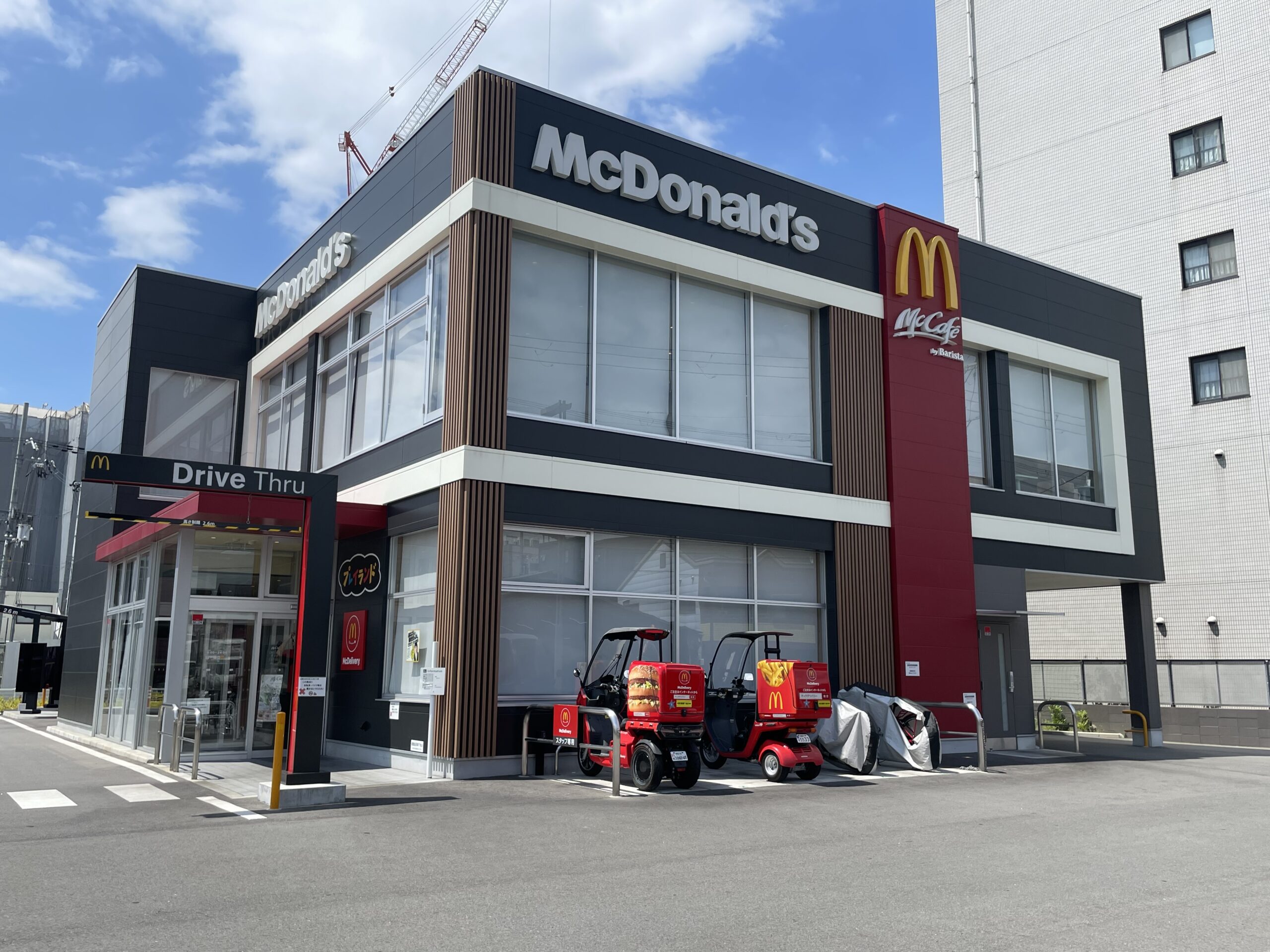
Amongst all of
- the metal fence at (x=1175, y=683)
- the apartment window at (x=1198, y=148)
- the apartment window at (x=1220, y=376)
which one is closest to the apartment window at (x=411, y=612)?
the metal fence at (x=1175, y=683)

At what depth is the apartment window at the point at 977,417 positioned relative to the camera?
2070 centimetres

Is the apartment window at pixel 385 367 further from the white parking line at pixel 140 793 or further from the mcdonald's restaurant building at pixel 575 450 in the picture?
the white parking line at pixel 140 793

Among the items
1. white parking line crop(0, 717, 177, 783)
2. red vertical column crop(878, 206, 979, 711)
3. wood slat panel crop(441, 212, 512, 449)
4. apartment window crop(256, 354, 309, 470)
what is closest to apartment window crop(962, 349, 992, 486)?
red vertical column crop(878, 206, 979, 711)

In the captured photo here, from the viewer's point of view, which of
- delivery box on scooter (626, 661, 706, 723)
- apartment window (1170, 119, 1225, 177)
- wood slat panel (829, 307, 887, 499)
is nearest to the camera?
delivery box on scooter (626, 661, 706, 723)

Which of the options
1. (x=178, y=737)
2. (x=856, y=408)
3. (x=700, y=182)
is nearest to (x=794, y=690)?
(x=856, y=408)

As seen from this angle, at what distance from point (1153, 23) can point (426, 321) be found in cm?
2598

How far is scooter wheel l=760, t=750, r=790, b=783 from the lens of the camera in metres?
13.4

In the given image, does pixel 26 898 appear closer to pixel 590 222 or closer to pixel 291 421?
pixel 590 222

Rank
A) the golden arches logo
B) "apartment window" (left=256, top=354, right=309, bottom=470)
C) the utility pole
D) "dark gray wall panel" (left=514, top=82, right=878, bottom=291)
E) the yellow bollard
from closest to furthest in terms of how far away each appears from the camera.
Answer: the yellow bollard
"dark gray wall panel" (left=514, top=82, right=878, bottom=291)
the golden arches logo
"apartment window" (left=256, top=354, right=309, bottom=470)
the utility pole

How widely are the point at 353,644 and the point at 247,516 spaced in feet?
10.5

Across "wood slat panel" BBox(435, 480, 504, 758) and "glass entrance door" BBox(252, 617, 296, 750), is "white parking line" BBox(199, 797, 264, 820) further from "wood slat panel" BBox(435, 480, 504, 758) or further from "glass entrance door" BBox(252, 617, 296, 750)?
"glass entrance door" BBox(252, 617, 296, 750)

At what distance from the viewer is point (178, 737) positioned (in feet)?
44.4

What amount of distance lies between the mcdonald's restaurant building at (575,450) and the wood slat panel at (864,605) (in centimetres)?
6

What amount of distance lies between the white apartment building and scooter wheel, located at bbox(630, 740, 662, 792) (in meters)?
17.6
